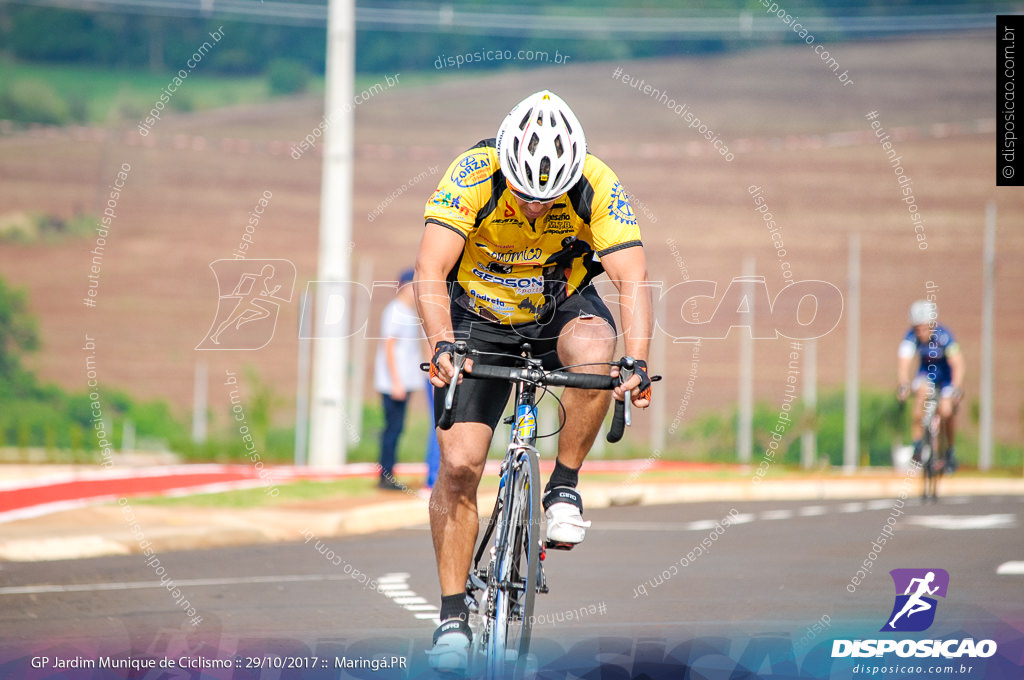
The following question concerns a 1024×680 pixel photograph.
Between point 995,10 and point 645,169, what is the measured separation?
633 inches

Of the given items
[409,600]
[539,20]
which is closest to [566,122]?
[409,600]

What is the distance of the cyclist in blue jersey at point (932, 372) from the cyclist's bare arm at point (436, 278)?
30.1ft

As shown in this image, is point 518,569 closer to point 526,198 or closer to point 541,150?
point 526,198

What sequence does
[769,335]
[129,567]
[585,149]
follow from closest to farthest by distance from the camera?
[585,149] → [129,567] → [769,335]

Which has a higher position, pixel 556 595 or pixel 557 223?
pixel 557 223

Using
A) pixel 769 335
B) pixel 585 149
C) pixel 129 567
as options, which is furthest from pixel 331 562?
pixel 769 335

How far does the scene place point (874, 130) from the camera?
162 ft

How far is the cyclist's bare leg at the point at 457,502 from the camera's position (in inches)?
201

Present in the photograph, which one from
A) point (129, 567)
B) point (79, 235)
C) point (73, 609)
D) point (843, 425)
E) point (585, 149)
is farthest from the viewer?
point (79, 235)

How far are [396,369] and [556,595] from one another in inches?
187

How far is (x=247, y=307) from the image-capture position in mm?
25984

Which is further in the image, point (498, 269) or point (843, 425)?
point (843, 425)

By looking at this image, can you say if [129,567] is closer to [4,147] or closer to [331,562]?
[331,562]

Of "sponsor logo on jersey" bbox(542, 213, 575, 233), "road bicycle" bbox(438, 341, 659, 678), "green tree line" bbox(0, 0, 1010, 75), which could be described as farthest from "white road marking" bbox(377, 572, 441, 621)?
"green tree line" bbox(0, 0, 1010, 75)
